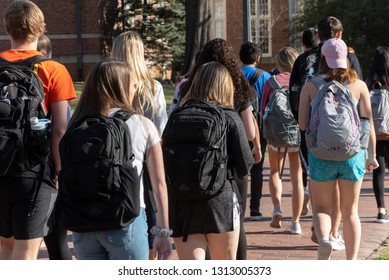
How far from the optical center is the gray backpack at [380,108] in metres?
9.62

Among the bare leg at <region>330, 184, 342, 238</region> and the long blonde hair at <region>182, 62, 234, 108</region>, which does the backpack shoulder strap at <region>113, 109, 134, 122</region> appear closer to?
the long blonde hair at <region>182, 62, 234, 108</region>

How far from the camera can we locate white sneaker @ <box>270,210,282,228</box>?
9.34 meters

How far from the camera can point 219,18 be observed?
51.4m

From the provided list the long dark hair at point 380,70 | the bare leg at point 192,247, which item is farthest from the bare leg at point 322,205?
the long dark hair at point 380,70

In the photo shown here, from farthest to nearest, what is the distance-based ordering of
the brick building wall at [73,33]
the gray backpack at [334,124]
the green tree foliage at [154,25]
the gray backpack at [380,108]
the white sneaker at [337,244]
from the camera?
the green tree foliage at [154,25]
the brick building wall at [73,33]
the gray backpack at [380,108]
the white sneaker at [337,244]
the gray backpack at [334,124]

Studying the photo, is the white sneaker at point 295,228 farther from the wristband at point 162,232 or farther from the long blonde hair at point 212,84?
the wristband at point 162,232

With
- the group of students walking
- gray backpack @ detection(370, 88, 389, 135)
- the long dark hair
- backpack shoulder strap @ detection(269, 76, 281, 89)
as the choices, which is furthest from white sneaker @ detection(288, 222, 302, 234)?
the long dark hair

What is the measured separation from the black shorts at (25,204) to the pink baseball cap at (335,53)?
260 cm

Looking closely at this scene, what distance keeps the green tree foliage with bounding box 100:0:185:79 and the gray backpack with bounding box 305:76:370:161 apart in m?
33.9

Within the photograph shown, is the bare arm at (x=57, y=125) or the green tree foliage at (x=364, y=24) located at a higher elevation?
the bare arm at (x=57, y=125)

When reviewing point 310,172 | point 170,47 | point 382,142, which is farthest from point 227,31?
point 310,172

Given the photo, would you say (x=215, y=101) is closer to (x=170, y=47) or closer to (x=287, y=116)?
(x=287, y=116)

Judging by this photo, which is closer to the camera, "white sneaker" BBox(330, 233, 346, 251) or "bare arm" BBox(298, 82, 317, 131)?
"bare arm" BBox(298, 82, 317, 131)

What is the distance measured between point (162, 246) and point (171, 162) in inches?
25.9
